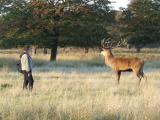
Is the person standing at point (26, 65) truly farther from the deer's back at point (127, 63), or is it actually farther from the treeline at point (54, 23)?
the treeline at point (54, 23)

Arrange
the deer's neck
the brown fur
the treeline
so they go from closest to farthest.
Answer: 1. the brown fur
2. the deer's neck
3. the treeline

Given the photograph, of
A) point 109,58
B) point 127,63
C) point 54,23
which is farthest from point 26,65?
point 54,23

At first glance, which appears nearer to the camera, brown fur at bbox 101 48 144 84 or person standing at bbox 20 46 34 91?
person standing at bbox 20 46 34 91

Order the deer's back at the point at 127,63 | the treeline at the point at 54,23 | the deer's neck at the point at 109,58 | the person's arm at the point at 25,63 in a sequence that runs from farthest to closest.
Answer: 1. the treeline at the point at 54,23
2. the deer's neck at the point at 109,58
3. the deer's back at the point at 127,63
4. the person's arm at the point at 25,63

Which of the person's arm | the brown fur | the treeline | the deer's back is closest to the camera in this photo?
the person's arm

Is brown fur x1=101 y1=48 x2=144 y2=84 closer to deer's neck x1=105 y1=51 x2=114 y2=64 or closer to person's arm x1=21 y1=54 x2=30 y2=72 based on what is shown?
deer's neck x1=105 y1=51 x2=114 y2=64

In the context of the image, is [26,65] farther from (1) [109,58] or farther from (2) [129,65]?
(1) [109,58]

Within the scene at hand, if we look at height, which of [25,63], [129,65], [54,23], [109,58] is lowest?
[129,65]

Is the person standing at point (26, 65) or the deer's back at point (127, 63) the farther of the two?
the deer's back at point (127, 63)

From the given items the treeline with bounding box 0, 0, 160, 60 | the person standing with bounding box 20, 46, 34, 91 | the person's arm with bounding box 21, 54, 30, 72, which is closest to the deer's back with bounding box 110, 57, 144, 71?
→ the person standing with bounding box 20, 46, 34, 91

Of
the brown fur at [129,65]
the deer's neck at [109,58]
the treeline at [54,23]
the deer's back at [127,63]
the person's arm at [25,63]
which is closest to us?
the person's arm at [25,63]

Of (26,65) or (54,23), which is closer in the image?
(26,65)

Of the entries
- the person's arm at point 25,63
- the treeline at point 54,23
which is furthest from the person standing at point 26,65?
the treeline at point 54,23

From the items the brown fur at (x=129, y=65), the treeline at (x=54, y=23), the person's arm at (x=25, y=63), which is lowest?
the brown fur at (x=129, y=65)
